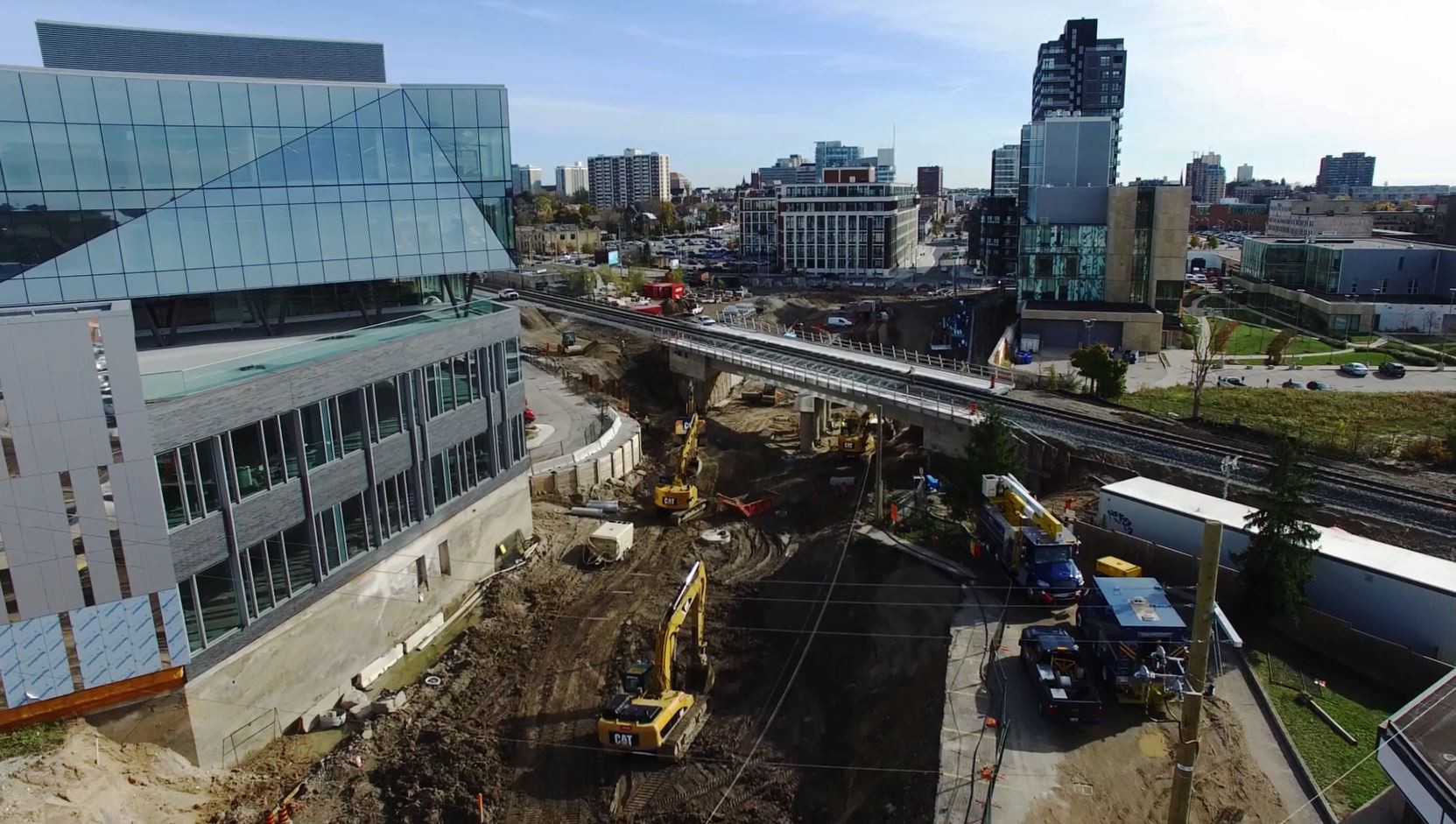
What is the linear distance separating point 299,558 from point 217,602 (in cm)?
284

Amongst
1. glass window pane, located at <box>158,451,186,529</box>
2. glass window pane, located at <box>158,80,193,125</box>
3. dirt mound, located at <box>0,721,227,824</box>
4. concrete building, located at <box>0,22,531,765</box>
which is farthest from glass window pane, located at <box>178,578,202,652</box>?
glass window pane, located at <box>158,80,193,125</box>

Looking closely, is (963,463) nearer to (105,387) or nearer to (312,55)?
(105,387)

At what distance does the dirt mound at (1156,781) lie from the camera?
18172 mm

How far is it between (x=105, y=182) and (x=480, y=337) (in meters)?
12.0

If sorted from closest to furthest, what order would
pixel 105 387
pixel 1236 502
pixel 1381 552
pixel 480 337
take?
1. pixel 105 387
2. pixel 1381 552
3. pixel 1236 502
4. pixel 480 337

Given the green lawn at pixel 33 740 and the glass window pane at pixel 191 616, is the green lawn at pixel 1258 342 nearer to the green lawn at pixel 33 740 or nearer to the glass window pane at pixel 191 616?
the glass window pane at pixel 191 616

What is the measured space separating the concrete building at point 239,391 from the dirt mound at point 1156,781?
2002 centimetres

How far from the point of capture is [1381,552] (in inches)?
985

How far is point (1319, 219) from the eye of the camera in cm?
12481

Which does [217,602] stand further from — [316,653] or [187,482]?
[316,653]

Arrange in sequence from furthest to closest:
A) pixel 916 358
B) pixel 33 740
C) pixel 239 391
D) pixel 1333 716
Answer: pixel 916 358 → pixel 239 391 → pixel 1333 716 → pixel 33 740

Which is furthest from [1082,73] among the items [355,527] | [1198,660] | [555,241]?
[1198,660]

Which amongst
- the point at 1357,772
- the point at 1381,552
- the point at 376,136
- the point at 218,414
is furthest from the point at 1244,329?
the point at 218,414

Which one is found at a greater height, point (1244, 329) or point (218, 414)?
point (218, 414)
